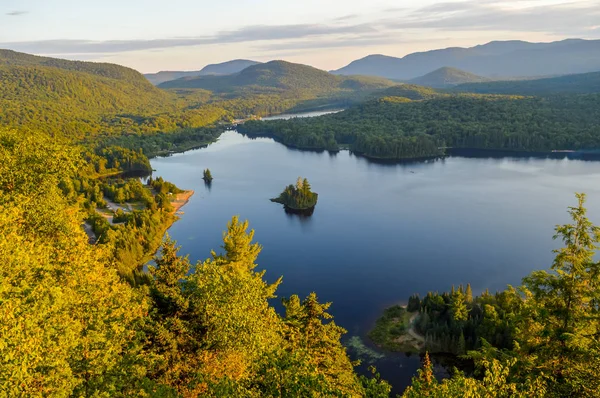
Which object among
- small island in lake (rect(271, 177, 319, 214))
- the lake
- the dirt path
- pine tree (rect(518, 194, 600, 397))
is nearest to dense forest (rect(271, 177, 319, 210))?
small island in lake (rect(271, 177, 319, 214))

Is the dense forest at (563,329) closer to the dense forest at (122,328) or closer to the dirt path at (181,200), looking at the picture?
the dense forest at (122,328)

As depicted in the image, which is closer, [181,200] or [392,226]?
[392,226]

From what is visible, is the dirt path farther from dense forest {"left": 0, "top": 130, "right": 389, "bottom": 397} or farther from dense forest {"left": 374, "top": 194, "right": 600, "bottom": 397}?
dense forest {"left": 374, "top": 194, "right": 600, "bottom": 397}

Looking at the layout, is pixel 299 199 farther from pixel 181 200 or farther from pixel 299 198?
pixel 181 200

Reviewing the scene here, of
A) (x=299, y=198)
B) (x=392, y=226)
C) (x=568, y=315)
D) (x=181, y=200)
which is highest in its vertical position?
(x=568, y=315)

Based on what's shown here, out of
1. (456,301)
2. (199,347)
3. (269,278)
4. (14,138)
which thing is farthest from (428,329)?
(14,138)

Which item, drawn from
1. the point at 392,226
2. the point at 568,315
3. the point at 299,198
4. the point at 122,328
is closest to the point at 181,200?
the point at 299,198

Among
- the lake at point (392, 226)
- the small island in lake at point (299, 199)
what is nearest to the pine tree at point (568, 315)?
Answer: the lake at point (392, 226)
